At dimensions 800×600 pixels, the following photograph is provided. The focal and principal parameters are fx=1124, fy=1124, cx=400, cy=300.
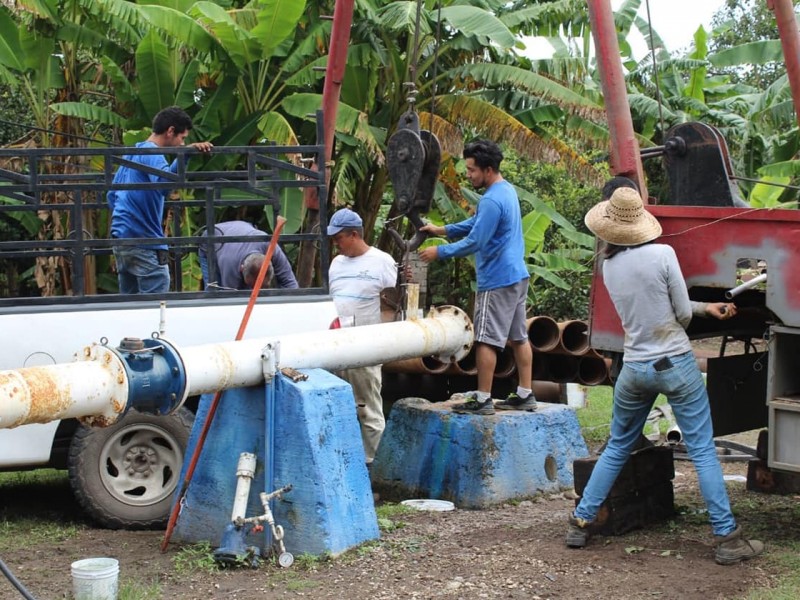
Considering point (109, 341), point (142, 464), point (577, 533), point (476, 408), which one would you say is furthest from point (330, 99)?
point (577, 533)

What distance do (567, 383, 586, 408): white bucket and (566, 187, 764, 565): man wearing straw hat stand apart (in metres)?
5.45

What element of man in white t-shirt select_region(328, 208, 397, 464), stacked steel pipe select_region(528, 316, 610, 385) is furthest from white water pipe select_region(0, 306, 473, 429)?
stacked steel pipe select_region(528, 316, 610, 385)

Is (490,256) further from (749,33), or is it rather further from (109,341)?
(749,33)

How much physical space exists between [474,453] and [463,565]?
1651 millimetres

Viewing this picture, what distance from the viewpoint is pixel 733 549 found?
5.70 metres

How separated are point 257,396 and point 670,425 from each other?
4.93 meters

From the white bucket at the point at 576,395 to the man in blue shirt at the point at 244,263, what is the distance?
4.20m

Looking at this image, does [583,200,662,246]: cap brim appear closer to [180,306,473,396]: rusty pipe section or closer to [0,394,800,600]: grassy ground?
[180,306,473,396]: rusty pipe section

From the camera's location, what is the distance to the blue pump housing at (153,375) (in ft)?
17.3

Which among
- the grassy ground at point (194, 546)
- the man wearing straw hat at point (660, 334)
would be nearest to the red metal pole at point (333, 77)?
the grassy ground at point (194, 546)

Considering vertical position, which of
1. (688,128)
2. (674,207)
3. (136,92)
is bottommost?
(674,207)

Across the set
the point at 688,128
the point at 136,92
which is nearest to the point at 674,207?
the point at 688,128

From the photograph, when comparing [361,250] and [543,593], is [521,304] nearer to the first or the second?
[361,250]

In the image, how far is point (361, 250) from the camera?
25.5ft
